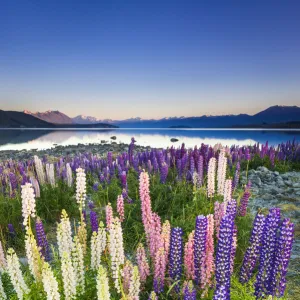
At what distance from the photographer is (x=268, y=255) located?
295 cm

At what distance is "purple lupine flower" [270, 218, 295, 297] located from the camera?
9.20ft

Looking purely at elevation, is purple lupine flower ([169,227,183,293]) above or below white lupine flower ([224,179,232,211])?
Answer: below

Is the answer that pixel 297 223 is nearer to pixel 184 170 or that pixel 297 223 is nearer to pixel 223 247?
pixel 184 170

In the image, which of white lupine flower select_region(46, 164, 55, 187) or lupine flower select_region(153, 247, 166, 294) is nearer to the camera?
lupine flower select_region(153, 247, 166, 294)

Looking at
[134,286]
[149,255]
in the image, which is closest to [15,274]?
[134,286]

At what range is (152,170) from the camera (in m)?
9.55

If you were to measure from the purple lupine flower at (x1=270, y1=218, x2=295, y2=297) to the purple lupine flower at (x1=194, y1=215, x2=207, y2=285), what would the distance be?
29.2 inches

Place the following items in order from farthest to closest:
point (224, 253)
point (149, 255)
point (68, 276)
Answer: point (149, 255)
point (224, 253)
point (68, 276)

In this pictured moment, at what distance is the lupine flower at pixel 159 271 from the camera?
326cm

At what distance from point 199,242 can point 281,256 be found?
842 millimetres

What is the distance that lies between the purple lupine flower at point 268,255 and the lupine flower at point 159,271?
40.4 inches

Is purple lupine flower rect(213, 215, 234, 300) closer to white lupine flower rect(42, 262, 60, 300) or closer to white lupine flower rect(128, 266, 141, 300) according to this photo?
white lupine flower rect(128, 266, 141, 300)

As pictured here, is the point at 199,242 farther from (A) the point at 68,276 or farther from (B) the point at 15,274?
(B) the point at 15,274

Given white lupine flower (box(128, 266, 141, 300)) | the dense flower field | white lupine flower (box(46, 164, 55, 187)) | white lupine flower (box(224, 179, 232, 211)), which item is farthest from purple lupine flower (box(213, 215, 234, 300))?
white lupine flower (box(46, 164, 55, 187))
